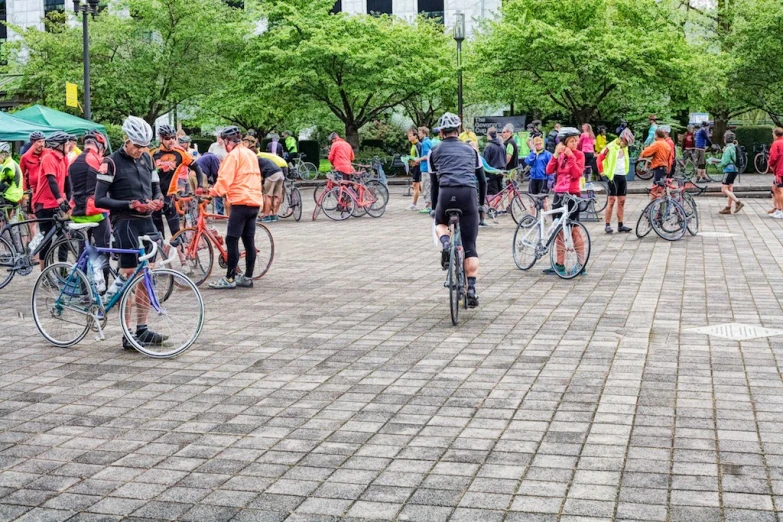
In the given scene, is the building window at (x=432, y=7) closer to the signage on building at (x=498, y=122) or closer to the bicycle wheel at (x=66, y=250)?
the signage on building at (x=498, y=122)

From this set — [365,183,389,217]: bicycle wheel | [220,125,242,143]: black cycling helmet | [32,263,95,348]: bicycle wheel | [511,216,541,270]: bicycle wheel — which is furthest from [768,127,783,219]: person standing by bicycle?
[32,263,95,348]: bicycle wheel

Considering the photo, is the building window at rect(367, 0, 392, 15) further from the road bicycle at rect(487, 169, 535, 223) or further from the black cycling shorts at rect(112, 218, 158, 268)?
the black cycling shorts at rect(112, 218, 158, 268)

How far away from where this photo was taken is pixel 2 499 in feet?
15.9

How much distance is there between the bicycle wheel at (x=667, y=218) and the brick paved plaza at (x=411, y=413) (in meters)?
5.23

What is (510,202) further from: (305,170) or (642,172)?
(305,170)

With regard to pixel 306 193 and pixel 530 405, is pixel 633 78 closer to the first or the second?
pixel 306 193

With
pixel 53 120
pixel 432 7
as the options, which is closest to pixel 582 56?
pixel 53 120

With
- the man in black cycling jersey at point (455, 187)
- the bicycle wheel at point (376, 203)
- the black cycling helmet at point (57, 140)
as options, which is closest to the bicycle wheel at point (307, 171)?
the bicycle wheel at point (376, 203)

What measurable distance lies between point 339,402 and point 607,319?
3.70 metres

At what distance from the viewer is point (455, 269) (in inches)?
375

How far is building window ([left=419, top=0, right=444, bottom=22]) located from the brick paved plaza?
4552 centimetres

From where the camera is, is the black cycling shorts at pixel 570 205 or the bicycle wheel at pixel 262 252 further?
the bicycle wheel at pixel 262 252

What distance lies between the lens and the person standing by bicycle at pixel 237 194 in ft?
37.6

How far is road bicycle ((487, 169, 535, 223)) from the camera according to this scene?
1947cm
